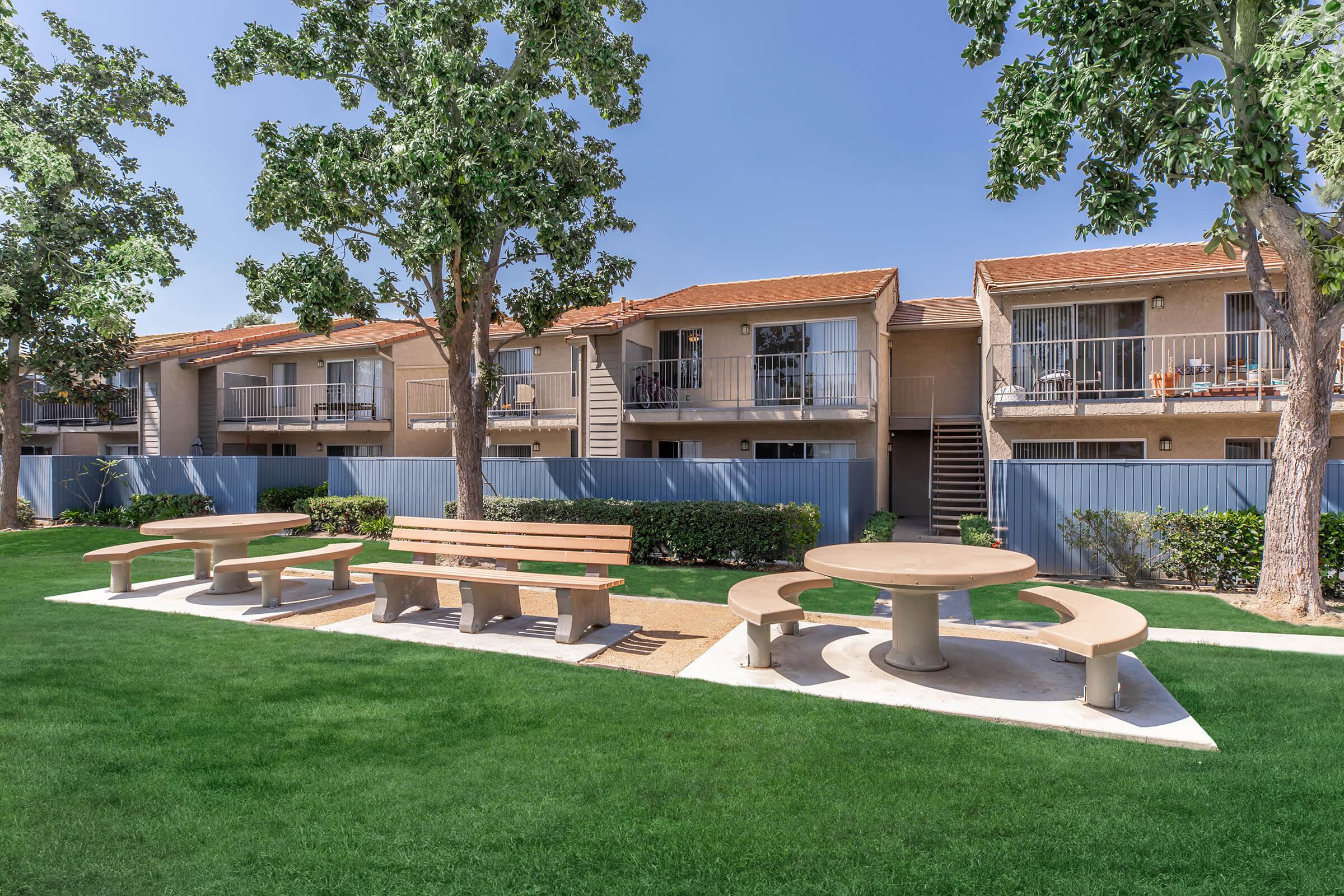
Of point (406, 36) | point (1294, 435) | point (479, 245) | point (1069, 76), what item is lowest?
point (1294, 435)

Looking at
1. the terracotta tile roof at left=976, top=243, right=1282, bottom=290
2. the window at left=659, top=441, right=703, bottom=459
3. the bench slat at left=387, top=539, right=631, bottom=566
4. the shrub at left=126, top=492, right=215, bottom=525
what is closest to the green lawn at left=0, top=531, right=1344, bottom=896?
the bench slat at left=387, top=539, right=631, bottom=566

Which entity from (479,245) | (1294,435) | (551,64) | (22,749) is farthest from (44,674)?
(1294,435)

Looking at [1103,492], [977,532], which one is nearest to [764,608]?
[977,532]

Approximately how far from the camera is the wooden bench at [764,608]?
5867 millimetres

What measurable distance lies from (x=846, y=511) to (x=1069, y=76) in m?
7.49

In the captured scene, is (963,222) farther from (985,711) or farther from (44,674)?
(44,674)

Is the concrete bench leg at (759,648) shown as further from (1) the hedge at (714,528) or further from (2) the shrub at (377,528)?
(2) the shrub at (377,528)

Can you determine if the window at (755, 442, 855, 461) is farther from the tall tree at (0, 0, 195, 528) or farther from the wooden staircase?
the tall tree at (0, 0, 195, 528)

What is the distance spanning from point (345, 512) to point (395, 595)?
10.1m

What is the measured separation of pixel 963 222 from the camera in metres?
23.1

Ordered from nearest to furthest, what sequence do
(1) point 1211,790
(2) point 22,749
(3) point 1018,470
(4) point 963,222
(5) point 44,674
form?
(1) point 1211,790 → (2) point 22,749 → (5) point 44,674 → (3) point 1018,470 → (4) point 963,222

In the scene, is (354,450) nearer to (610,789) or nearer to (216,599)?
(216,599)

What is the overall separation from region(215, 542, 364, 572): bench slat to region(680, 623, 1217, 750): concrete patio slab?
513 cm

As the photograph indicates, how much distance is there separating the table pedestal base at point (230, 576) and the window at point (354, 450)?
1434 cm
